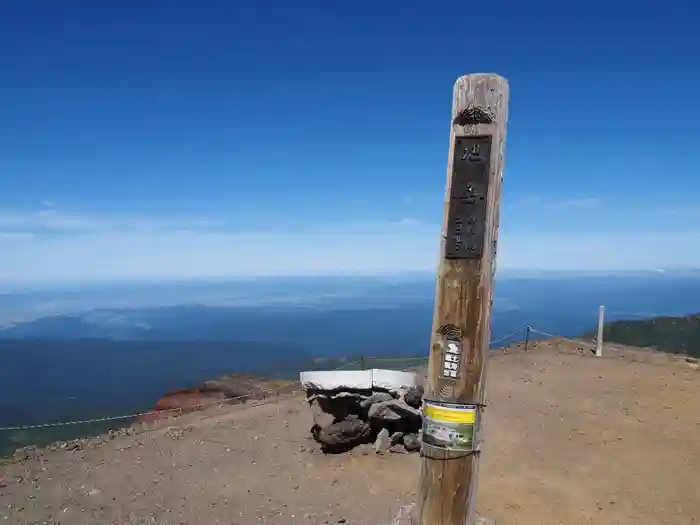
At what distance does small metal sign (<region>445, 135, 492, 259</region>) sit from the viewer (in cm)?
297

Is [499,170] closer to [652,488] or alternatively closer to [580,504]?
[580,504]

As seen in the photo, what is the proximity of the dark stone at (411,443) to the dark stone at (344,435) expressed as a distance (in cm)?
63

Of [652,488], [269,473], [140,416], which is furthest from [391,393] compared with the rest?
[140,416]

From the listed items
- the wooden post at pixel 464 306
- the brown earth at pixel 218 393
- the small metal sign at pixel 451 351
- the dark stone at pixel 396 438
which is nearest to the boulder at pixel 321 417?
the dark stone at pixel 396 438

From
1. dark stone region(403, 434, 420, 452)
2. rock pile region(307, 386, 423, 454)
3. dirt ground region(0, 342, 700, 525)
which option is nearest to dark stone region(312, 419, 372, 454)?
rock pile region(307, 386, 423, 454)

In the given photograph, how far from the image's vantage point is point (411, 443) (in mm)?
8242

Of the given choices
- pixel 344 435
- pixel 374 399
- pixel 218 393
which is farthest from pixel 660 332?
pixel 344 435

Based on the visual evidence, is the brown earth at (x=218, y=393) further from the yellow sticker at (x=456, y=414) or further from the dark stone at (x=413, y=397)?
the yellow sticker at (x=456, y=414)

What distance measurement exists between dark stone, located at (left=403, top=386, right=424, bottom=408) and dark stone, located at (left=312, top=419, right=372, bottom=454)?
31.5 inches

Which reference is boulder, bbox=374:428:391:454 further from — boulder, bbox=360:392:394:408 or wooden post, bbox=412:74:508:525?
wooden post, bbox=412:74:508:525

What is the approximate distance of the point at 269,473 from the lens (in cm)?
781

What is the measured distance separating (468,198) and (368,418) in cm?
628

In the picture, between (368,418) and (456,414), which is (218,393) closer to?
(368,418)

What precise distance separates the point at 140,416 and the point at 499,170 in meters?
11.6
